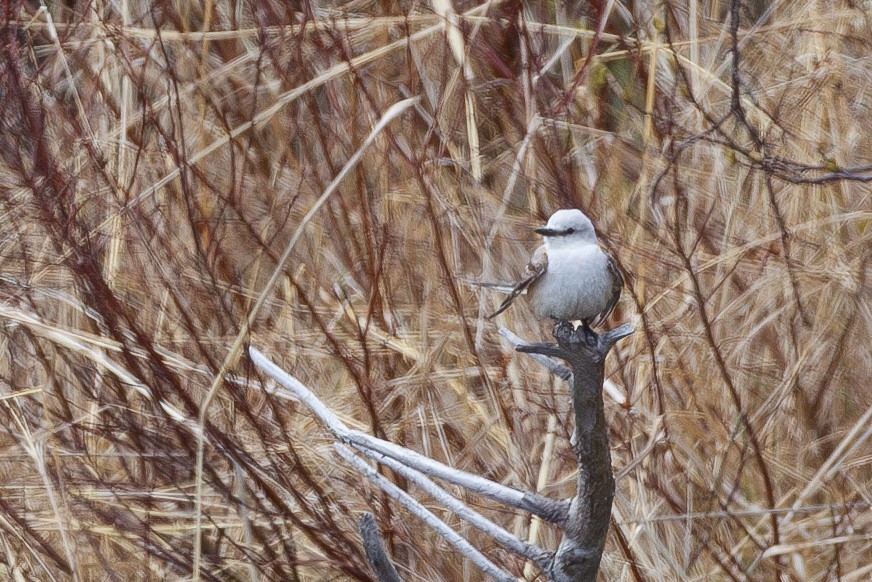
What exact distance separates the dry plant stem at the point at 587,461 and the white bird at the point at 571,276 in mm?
181

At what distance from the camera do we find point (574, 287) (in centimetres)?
172

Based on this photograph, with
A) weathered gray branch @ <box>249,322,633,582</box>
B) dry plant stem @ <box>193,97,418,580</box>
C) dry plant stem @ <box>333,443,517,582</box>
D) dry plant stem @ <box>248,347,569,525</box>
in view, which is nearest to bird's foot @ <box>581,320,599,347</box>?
weathered gray branch @ <box>249,322,633,582</box>

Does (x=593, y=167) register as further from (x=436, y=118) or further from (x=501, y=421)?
(x=501, y=421)

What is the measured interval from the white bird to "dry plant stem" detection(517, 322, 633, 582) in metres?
0.18

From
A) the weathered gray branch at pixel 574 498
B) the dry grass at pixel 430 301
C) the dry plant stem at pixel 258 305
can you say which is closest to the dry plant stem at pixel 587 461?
the weathered gray branch at pixel 574 498

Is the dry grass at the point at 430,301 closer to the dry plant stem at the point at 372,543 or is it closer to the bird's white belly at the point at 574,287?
the bird's white belly at the point at 574,287

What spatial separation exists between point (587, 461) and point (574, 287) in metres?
0.37

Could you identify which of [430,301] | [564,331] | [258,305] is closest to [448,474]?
[564,331]

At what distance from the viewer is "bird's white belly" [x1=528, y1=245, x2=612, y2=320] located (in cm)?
172

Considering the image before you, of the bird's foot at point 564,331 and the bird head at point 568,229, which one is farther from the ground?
the bird head at point 568,229

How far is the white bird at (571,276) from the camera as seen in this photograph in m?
1.73

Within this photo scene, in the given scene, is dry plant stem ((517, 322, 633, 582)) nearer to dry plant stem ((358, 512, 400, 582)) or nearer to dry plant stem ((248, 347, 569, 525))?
dry plant stem ((248, 347, 569, 525))

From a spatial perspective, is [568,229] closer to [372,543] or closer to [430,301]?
[372,543]

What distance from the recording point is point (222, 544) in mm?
2988
